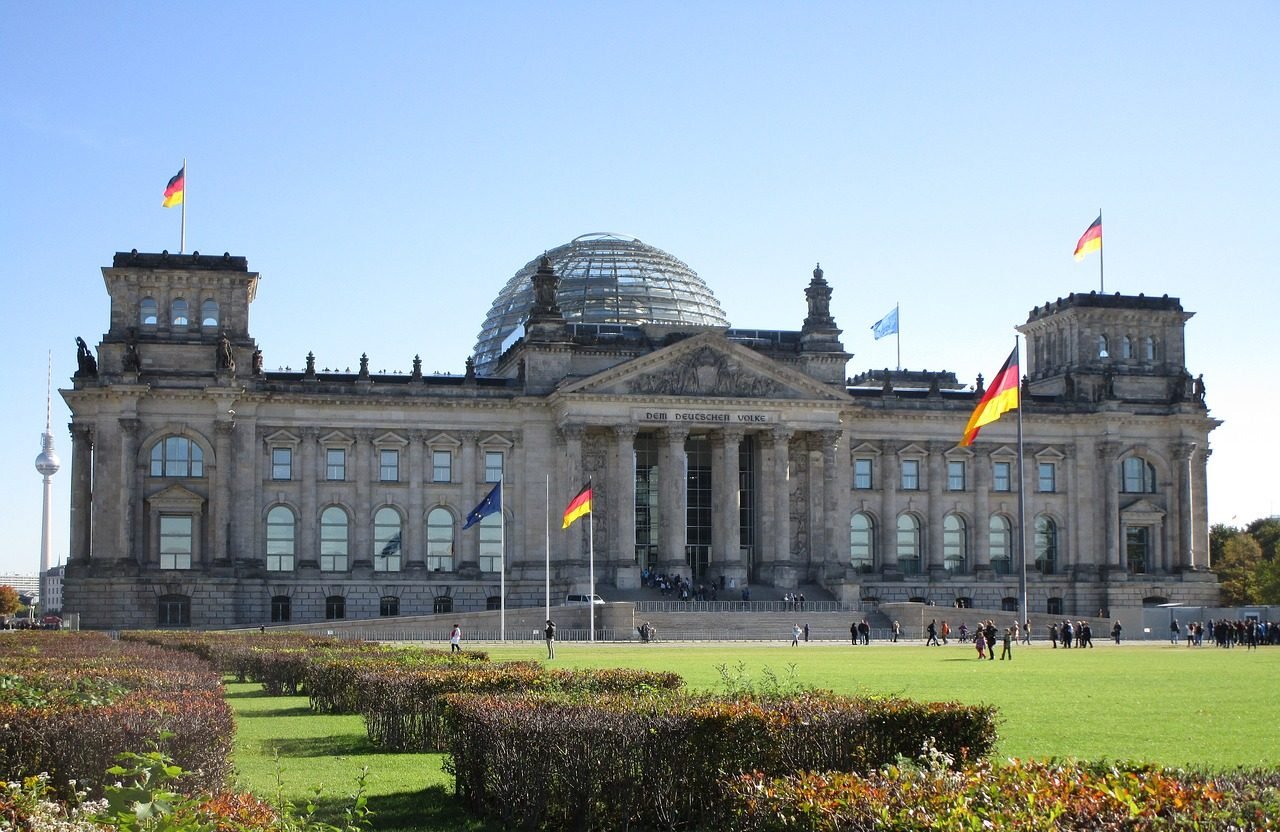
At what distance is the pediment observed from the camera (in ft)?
313

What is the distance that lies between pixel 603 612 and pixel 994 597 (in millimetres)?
32837

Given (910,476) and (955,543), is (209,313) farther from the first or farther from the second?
(955,543)

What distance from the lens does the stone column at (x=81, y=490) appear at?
91.0 metres

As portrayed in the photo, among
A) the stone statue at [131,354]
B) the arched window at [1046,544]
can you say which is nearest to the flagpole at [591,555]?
the stone statue at [131,354]

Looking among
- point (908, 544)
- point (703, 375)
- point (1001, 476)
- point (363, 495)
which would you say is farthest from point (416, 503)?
point (1001, 476)

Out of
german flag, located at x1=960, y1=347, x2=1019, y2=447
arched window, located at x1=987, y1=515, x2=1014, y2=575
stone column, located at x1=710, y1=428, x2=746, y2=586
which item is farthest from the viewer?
arched window, located at x1=987, y1=515, x2=1014, y2=575

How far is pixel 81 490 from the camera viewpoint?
91.4 m

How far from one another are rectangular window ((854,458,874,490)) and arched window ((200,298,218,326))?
139ft

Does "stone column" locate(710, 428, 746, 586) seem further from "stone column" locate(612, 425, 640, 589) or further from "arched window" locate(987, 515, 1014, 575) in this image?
"arched window" locate(987, 515, 1014, 575)

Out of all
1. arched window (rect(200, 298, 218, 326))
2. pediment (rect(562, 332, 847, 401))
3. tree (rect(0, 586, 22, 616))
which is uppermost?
arched window (rect(200, 298, 218, 326))

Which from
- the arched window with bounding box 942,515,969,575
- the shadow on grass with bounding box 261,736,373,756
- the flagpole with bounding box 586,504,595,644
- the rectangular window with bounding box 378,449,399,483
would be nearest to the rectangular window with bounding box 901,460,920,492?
the arched window with bounding box 942,515,969,575

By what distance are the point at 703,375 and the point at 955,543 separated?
2323 centimetres

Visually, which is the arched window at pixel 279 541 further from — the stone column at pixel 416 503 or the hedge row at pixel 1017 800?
the hedge row at pixel 1017 800

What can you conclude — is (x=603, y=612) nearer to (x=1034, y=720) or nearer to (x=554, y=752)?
(x=1034, y=720)
